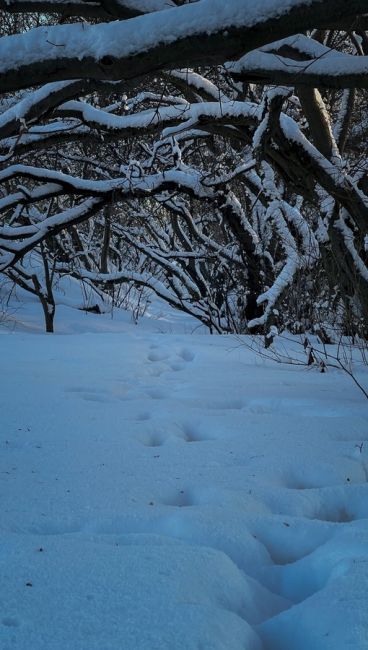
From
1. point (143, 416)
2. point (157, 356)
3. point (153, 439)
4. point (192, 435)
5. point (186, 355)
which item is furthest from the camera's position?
point (186, 355)

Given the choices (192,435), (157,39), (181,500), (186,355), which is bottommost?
(186,355)

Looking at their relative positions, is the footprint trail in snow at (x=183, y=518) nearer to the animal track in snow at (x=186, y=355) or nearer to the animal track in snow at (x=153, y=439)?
the animal track in snow at (x=153, y=439)

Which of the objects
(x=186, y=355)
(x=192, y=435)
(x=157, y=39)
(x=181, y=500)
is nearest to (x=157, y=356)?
(x=186, y=355)

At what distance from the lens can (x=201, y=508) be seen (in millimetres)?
2123

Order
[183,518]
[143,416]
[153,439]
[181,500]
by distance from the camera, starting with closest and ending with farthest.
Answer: [183,518]
[181,500]
[153,439]
[143,416]

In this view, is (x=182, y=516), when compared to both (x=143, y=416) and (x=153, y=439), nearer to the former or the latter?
(x=153, y=439)

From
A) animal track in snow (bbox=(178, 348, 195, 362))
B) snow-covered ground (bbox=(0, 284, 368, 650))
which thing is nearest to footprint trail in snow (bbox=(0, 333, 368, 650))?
snow-covered ground (bbox=(0, 284, 368, 650))

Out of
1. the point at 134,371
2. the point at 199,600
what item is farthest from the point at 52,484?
the point at 134,371

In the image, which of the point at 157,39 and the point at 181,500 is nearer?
the point at 157,39

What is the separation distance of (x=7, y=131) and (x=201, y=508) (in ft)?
8.06

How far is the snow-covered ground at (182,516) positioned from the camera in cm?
145

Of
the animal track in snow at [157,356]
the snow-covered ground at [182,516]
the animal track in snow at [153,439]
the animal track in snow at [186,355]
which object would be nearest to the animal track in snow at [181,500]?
the snow-covered ground at [182,516]

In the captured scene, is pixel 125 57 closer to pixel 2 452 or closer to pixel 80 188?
pixel 2 452

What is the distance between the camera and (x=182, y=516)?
2.05 m
